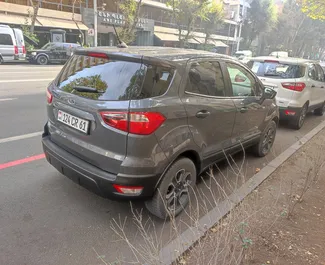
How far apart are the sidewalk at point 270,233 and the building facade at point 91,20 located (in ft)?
51.7

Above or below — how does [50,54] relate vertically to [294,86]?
below

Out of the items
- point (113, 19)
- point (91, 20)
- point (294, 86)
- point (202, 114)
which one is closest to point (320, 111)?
point (294, 86)

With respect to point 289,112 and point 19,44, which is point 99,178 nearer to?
point 289,112

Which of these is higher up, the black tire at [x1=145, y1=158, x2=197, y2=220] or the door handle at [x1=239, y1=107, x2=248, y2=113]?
the door handle at [x1=239, y1=107, x2=248, y2=113]

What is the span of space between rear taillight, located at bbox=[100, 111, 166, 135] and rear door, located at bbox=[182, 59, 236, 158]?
498mm

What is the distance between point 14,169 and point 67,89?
1.60 metres

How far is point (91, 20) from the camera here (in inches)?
1163

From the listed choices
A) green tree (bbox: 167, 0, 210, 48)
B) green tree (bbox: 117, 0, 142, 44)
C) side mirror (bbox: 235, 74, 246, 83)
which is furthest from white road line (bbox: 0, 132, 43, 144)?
green tree (bbox: 167, 0, 210, 48)

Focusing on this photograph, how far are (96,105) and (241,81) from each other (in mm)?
2364

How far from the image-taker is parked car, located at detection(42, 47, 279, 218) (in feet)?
8.16

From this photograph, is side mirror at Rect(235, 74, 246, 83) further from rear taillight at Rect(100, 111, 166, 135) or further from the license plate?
the license plate

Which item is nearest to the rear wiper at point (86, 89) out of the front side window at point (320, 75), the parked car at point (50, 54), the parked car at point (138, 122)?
the parked car at point (138, 122)

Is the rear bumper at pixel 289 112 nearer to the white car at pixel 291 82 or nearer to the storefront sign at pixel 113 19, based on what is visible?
the white car at pixel 291 82

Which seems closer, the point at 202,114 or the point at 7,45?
the point at 202,114
